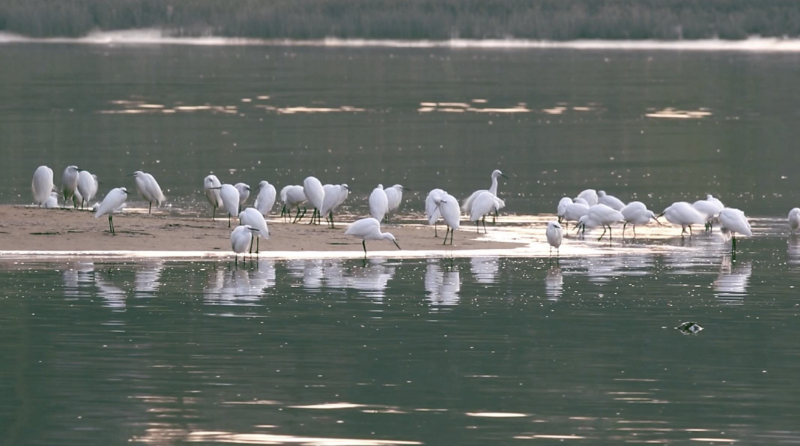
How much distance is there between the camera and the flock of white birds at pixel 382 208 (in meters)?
24.6

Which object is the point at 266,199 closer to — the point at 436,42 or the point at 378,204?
the point at 378,204

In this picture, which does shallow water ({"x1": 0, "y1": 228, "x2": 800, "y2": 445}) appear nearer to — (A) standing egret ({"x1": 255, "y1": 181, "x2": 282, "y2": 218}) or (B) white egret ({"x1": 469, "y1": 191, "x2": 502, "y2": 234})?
(B) white egret ({"x1": 469, "y1": 191, "x2": 502, "y2": 234})

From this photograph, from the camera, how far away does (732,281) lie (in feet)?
73.3

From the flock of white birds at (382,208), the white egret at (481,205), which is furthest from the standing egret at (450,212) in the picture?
the white egret at (481,205)

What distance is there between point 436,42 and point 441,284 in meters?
128

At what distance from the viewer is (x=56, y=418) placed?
14.4 meters

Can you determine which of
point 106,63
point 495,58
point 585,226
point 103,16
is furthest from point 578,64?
point 585,226

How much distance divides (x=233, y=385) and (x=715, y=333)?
18.1 feet

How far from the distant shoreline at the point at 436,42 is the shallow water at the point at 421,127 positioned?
110 ft

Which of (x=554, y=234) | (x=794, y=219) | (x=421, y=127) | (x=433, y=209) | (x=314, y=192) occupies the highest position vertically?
(x=421, y=127)

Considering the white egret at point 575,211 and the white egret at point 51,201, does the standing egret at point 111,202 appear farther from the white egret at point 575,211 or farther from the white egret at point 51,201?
the white egret at point 575,211

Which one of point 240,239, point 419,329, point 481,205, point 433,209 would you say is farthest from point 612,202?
point 419,329

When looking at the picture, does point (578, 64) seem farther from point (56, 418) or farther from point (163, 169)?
point (56, 418)

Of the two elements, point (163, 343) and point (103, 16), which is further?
point (103, 16)
